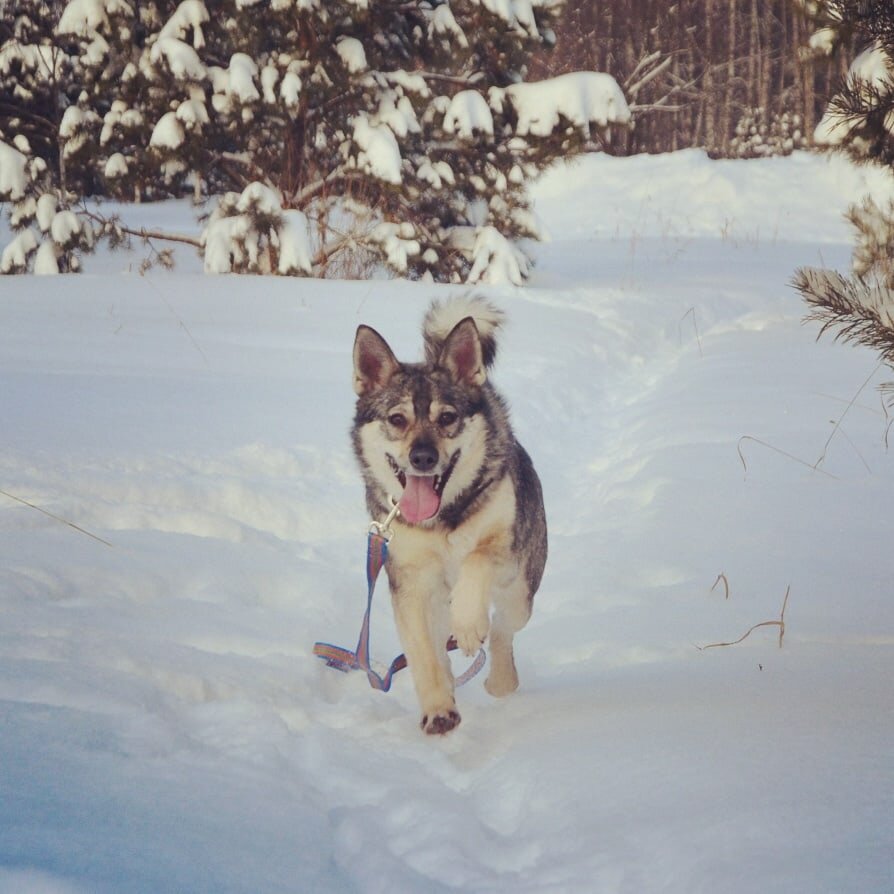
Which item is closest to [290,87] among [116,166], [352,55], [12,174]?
[352,55]

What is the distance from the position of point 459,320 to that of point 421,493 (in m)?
0.89

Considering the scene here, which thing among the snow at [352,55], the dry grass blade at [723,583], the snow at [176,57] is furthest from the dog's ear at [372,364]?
the snow at [352,55]

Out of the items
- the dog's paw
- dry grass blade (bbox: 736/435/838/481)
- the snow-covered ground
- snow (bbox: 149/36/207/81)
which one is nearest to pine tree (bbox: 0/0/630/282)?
snow (bbox: 149/36/207/81)

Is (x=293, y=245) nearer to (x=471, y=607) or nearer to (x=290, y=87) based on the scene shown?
(x=290, y=87)

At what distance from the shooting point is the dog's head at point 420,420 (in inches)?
119

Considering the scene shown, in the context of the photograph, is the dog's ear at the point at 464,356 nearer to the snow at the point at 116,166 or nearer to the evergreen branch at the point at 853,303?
the evergreen branch at the point at 853,303

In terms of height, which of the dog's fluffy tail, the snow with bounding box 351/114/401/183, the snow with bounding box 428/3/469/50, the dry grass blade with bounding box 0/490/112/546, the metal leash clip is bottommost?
the dry grass blade with bounding box 0/490/112/546

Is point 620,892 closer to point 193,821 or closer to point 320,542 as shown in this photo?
point 193,821

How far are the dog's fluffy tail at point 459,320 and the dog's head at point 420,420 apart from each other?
0.12 m

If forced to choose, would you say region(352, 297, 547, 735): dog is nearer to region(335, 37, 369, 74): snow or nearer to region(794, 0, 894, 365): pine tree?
region(794, 0, 894, 365): pine tree

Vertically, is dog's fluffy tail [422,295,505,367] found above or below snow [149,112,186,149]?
below

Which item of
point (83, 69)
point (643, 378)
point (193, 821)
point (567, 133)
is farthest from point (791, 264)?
point (193, 821)

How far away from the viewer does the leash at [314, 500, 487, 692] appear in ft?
9.09

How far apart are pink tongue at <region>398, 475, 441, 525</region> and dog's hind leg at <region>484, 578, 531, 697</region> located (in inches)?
15.4
